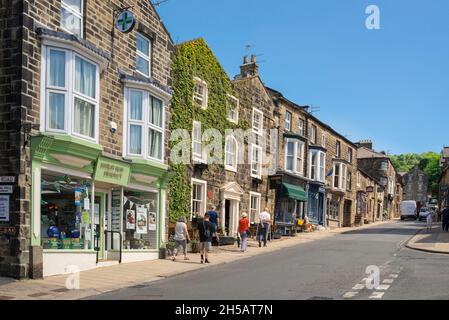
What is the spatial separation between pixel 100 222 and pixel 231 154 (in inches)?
397

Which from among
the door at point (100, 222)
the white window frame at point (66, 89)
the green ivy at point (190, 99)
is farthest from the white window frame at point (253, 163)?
the white window frame at point (66, 89)

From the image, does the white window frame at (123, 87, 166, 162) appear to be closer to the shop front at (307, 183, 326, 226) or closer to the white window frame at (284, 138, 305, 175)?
the white window frame at (284, 138, 305, 175)

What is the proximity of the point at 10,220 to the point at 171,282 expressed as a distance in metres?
4.24

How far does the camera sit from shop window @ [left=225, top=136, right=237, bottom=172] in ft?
82.6

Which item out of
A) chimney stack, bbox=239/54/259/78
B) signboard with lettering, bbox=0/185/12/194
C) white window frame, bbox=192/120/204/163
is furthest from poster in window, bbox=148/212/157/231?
chimney stack, bbox=239/54/259/78

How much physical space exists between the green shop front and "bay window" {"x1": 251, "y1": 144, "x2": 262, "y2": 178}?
9.29 metres

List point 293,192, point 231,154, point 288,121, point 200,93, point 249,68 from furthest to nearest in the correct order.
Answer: point 288,121 < point 293,192 < point 249,68 < point 231,154 < point 200,93

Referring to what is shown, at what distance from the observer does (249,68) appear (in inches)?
1210

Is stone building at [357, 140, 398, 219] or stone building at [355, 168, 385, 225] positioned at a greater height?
stone building at [357, 140, 398, 219]

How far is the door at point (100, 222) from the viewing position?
16531mm

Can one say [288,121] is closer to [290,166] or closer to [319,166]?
[290,166]

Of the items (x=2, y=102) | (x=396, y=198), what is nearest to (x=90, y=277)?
(x=2, y=102)

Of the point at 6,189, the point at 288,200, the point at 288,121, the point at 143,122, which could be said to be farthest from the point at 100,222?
the point at 288,121

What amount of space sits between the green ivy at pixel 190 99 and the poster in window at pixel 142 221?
178 centimetres
